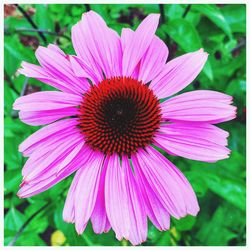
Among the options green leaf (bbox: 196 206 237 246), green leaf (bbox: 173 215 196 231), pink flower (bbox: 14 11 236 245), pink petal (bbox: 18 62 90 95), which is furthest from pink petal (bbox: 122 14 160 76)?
green leaf (bbox: 196 206 237 246)

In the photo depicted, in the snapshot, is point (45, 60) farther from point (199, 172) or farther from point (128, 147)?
point (199, 172)

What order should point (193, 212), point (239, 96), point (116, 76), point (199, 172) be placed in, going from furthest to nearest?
point (239, 96)
point (199, 172)
point (116, 76)
point (193, 212)

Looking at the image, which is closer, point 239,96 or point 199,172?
point 199,172

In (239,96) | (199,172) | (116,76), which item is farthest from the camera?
(239,96)

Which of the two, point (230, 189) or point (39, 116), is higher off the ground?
point (39, 116)

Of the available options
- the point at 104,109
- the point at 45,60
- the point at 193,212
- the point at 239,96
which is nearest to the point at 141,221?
the point at 193,212

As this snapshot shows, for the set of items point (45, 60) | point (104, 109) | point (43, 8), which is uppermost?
point (43, 8)

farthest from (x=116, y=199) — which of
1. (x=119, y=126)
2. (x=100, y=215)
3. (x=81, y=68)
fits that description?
(x=81, y=68)

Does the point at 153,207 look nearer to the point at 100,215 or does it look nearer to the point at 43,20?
the point at 100,215

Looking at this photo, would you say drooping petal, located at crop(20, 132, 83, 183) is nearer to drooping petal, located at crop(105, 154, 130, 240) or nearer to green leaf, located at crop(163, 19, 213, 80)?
drooping petal, located at crop(105, 154, 130, 240)
